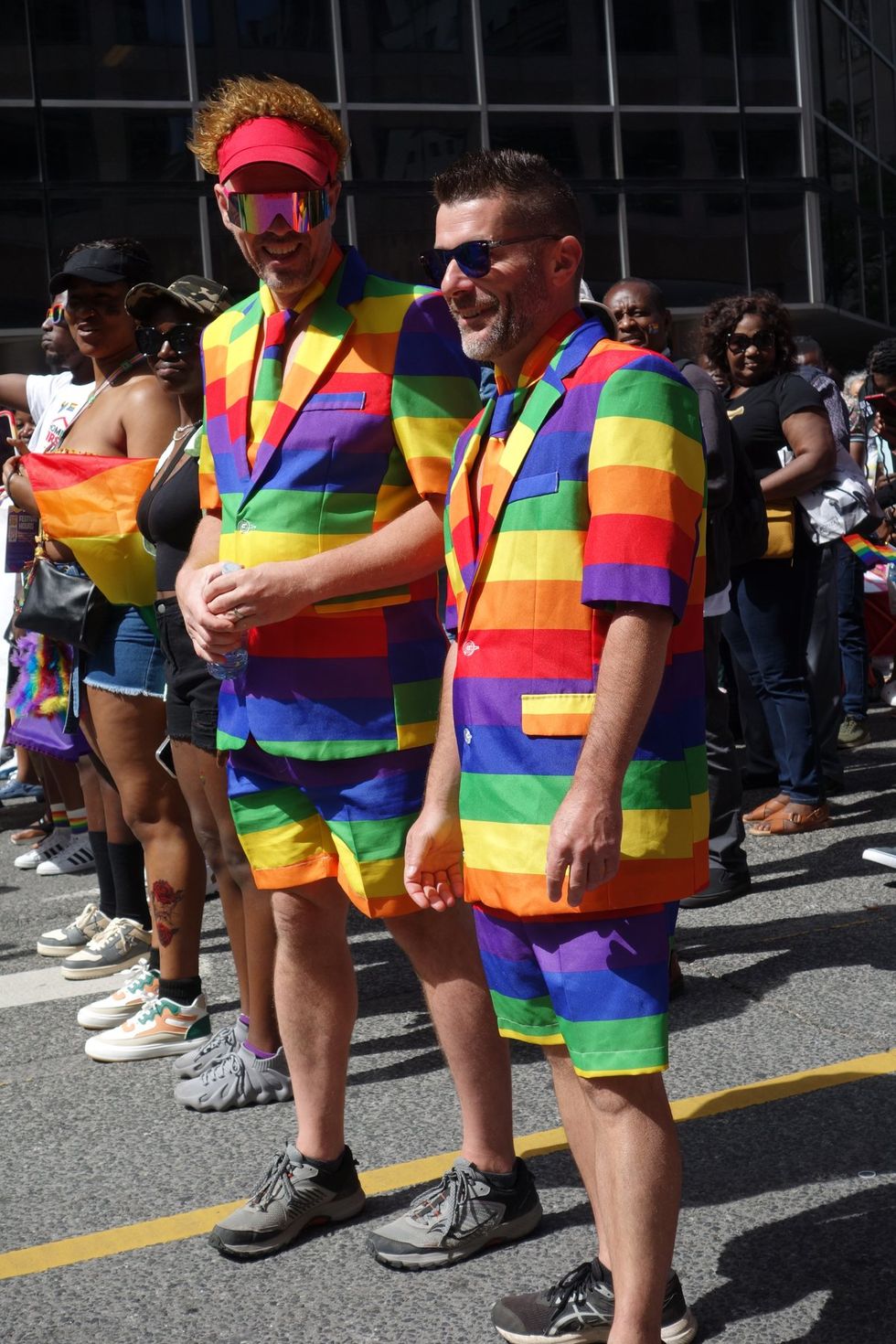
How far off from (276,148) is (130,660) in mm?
1973

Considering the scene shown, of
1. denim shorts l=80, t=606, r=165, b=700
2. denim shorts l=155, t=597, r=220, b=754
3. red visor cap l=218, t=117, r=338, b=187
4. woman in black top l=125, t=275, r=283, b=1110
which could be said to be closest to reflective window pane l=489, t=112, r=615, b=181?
denim shorts l=80, t=606, r=165, b=700

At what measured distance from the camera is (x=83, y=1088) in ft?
13.8

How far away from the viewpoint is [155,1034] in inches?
175

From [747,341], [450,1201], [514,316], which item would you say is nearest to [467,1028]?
[450,1201]

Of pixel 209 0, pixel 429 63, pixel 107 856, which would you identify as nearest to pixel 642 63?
pixel 429 63

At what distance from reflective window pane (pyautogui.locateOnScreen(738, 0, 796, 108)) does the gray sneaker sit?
18.4 m

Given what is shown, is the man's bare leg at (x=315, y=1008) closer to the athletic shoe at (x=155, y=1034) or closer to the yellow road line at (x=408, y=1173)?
the yellow road line at (x=408, y=1173)

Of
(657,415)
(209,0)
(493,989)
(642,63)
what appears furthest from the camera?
(642,63)

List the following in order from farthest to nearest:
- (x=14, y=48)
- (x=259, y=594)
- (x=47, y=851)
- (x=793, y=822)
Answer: (x=14, y=48)
(x=47, y=851)
(x=793, y=822)
(x=259, y=594)

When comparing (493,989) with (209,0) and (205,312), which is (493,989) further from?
(209,0)

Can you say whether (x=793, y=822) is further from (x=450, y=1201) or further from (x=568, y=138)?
(x=568, y=138)

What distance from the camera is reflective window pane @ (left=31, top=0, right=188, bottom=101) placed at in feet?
55.2

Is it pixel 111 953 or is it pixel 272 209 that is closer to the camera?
pixel 272 209

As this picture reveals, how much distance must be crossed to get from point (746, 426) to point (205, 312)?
9.98 ft
